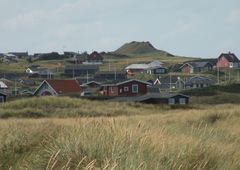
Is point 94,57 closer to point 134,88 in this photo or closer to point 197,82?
point 197,82

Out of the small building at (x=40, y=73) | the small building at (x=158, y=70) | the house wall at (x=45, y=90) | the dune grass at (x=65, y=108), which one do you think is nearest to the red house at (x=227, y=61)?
the small building at (x=158, y=70)

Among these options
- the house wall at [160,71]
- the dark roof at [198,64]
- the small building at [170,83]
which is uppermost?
the dark roof at [198,64]

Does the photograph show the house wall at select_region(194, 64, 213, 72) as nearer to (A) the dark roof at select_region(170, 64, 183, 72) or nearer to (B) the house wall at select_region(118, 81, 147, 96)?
(A) the dark roof at select_region(170, 64, 183, 72)

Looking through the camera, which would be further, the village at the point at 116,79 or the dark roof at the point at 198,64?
the dark roof at the point at 198,64

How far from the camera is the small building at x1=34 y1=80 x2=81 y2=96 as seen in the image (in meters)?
78.4

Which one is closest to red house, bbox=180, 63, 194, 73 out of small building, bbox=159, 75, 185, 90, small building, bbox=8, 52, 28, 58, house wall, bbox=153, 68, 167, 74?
house wall, bbox=153, 68, 167, 74

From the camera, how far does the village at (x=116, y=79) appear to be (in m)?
75.1

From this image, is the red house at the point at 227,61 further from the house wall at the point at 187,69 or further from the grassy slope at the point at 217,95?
the grassy slope at the point at 217,95

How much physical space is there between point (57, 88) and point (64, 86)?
2.38m

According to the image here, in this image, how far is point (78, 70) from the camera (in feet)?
419

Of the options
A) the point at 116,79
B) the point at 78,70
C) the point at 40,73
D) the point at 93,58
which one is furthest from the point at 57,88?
the point at 93,58

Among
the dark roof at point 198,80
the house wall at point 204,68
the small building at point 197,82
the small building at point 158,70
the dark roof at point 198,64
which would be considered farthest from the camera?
the house wall at point 204,68

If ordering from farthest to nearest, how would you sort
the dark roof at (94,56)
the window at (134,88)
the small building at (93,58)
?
the dark roof at (94,56)
the small building at (93,58)
the window at (134,88)

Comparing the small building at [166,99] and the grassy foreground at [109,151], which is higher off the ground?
the grassy foreground at [109,151]
